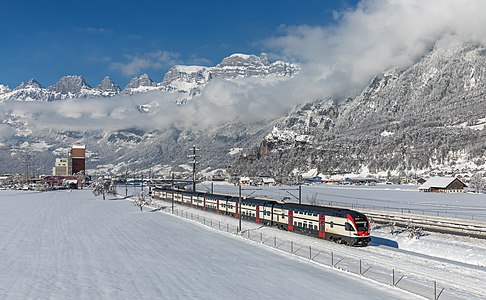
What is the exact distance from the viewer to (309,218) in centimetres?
5416

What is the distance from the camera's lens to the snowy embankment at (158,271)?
27.3 m

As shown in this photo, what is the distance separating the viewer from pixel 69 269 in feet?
109

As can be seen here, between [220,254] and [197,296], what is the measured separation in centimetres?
1622

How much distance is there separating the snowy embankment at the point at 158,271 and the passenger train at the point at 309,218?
27.9 feet

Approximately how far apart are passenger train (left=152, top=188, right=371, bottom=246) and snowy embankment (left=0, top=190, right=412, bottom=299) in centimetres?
850

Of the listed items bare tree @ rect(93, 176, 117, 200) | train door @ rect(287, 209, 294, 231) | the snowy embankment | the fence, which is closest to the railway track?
train door @ rect(287, 209, 294, 231)

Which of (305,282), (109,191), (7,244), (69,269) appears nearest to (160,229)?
(7,244)

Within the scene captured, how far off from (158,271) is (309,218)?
83.7ft

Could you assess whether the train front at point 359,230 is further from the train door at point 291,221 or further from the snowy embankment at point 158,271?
the train door at point 291,221

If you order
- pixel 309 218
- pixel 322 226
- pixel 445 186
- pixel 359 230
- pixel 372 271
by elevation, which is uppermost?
pixel 309 218

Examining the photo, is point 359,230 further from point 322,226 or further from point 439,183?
point 439,183

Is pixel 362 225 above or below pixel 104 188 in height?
above

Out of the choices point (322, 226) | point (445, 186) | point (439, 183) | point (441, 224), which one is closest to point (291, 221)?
point (322, 226)

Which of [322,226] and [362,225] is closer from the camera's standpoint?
[362,225]
